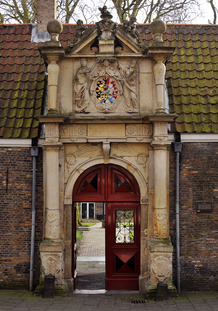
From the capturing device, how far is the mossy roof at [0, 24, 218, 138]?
36.5 ft

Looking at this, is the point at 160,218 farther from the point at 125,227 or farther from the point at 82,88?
the point at 82,88

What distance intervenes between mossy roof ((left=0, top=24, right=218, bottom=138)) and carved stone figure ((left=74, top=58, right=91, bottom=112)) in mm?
1213

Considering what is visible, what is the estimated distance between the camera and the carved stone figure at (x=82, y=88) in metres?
10.8

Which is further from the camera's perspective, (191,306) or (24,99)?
(24,99)

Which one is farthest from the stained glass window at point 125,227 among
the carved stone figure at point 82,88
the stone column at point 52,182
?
the carved stone figure at point 82,88

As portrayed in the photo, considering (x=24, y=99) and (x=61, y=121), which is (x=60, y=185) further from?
(x=24, y=99)

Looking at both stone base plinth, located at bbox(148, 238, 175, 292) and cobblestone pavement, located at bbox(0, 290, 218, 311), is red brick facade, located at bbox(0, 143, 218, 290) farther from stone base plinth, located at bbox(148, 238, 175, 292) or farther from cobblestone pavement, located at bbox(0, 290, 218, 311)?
stone base plinth, located at bbox(148, 238, 175, 292)

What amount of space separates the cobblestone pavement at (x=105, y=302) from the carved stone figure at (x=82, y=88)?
4685 mm

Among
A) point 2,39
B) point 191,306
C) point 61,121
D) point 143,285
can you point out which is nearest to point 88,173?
point 61,121

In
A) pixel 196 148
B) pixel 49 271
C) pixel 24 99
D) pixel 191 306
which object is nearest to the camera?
pixel 191 306

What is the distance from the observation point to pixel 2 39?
43.7 ft

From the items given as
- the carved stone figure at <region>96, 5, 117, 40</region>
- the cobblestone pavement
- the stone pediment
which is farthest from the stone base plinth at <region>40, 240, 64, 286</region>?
the carved stone figure at <region>96, 5, 117, 40</region>

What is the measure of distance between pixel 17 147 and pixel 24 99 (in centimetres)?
148

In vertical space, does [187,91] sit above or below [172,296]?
above
